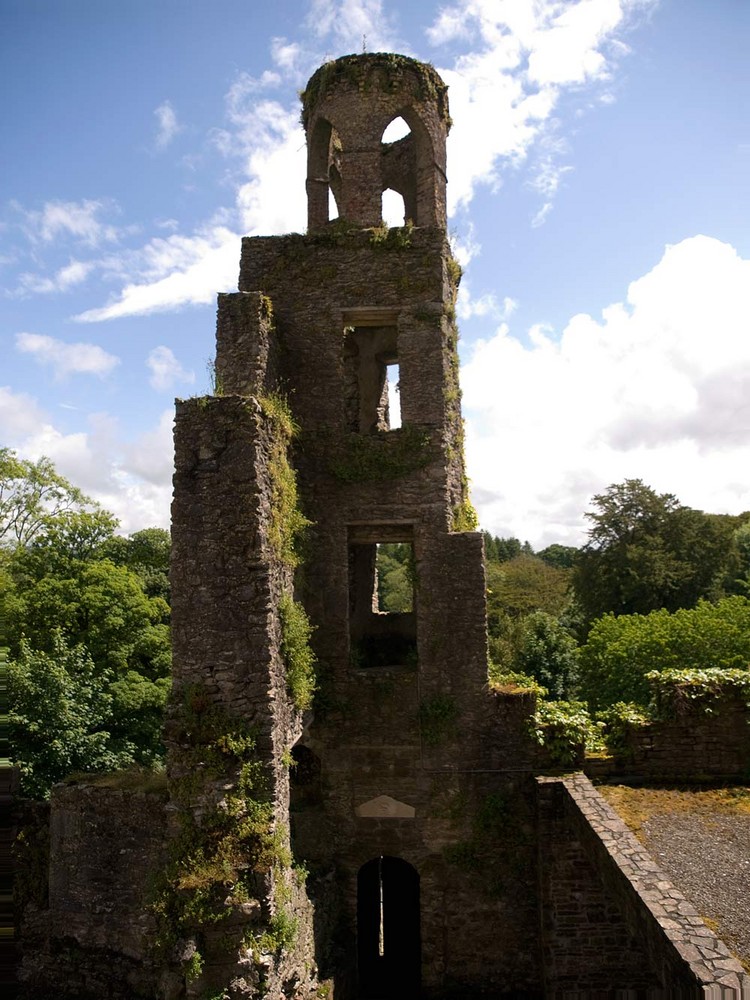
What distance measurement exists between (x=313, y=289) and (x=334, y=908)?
10047 mm

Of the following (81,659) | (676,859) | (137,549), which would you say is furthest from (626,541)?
(676,859)

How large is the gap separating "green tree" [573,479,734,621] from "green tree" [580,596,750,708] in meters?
8.28

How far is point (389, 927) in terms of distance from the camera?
41.7ft

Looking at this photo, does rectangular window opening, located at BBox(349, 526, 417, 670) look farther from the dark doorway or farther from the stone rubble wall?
the stone rubble wall

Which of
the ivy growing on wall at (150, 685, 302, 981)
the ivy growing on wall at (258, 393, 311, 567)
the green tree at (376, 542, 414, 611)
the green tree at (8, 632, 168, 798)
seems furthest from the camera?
the green tree at (376, 542, 414, 611)

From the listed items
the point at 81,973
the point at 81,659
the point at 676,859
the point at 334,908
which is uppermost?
the point at 81,659

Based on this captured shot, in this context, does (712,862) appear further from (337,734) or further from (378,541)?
(378,541)

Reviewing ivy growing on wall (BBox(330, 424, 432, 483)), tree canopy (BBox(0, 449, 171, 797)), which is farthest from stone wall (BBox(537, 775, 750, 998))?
tree canopy (BBox(0, 449, 171, 797))

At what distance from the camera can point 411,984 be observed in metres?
11.9

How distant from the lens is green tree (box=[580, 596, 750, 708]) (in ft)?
69.3

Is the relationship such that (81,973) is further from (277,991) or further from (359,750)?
(359,750)

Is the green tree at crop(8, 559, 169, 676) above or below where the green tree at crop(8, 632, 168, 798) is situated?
above

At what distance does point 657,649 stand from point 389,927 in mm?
12671

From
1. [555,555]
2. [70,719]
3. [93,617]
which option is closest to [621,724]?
[70,719]
